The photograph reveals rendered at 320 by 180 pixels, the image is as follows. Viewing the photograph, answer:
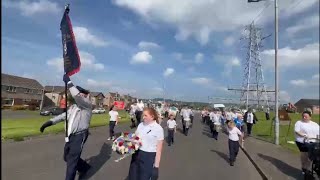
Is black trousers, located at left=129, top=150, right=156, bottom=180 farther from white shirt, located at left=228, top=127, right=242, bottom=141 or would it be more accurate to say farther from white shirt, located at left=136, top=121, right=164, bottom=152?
white shirt, located at left=228, top=127, right=242, bottom=141

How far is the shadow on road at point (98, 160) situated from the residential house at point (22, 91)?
78802 mm

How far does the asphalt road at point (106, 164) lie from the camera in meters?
9.61

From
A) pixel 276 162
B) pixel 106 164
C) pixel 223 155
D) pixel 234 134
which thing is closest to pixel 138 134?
pixel 106 164

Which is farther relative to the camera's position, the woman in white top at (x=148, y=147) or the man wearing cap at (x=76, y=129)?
the man wearing cap at (x=76, y=129)

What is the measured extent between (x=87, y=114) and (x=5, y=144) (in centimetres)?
776

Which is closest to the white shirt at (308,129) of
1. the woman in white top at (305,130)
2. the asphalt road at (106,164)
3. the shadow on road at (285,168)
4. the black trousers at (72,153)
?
the woman in white top at (305,130)

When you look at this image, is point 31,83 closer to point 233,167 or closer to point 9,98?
point 9,98

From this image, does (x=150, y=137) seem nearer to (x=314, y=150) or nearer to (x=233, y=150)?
(x=314, y=150)

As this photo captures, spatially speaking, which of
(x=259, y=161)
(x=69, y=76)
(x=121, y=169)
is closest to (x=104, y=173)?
(x=121, y=169)

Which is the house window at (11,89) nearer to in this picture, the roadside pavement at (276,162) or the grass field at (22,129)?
the grass field at (22,129)

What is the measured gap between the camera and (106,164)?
11.3 m

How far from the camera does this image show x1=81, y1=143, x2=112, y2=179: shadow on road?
995 centimetres

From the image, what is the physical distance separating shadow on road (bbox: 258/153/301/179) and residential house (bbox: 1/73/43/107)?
8173 cm

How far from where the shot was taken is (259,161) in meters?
13.0
